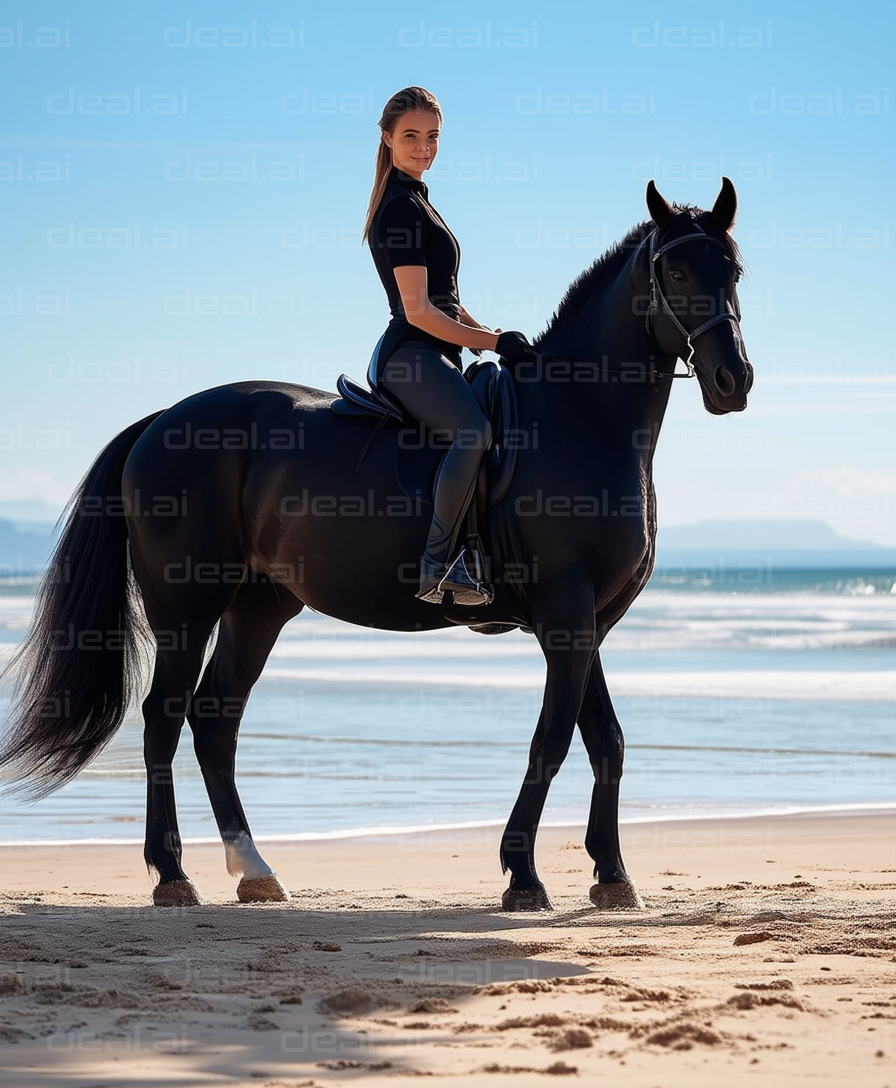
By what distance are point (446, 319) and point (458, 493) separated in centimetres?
72

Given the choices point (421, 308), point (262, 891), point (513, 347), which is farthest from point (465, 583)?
point (262, 891)

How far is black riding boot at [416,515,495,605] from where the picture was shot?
5062 mm

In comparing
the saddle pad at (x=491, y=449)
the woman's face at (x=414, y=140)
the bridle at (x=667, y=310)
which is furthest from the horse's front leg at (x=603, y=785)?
the woman's face at (x=414, y=140)

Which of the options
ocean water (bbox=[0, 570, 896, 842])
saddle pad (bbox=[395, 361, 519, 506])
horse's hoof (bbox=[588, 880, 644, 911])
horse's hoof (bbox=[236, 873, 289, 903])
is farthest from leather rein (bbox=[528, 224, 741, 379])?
ocean water (bbox=[0, 570, 896, 842])

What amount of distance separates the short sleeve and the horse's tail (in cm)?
165

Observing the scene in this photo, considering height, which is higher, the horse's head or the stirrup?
the horse's head

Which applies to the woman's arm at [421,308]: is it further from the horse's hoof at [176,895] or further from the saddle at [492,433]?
the horse's hoof at [176,895]

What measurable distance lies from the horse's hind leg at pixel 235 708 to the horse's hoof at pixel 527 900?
39.2 inches

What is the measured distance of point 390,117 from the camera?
5.40 meters

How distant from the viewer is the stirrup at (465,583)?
16.6 feet

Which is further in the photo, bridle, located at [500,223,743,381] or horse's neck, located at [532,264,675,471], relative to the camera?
horse's neck, located at [532,264,675,471]

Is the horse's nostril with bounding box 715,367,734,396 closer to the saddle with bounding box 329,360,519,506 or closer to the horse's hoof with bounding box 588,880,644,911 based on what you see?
the saddle with bounding box 329,360,519,506

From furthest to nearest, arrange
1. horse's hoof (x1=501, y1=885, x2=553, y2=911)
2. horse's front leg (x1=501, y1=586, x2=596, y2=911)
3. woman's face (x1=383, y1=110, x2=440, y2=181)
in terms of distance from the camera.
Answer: woman's face (x1=383, y1=110, x2=440, y2=181), horse's hoof (x1=501, y1=885, x2=553, y2=911), horse's front leg (x1=501, y1=586, x2=596, y2=911)

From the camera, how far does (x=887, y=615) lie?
120 ft
